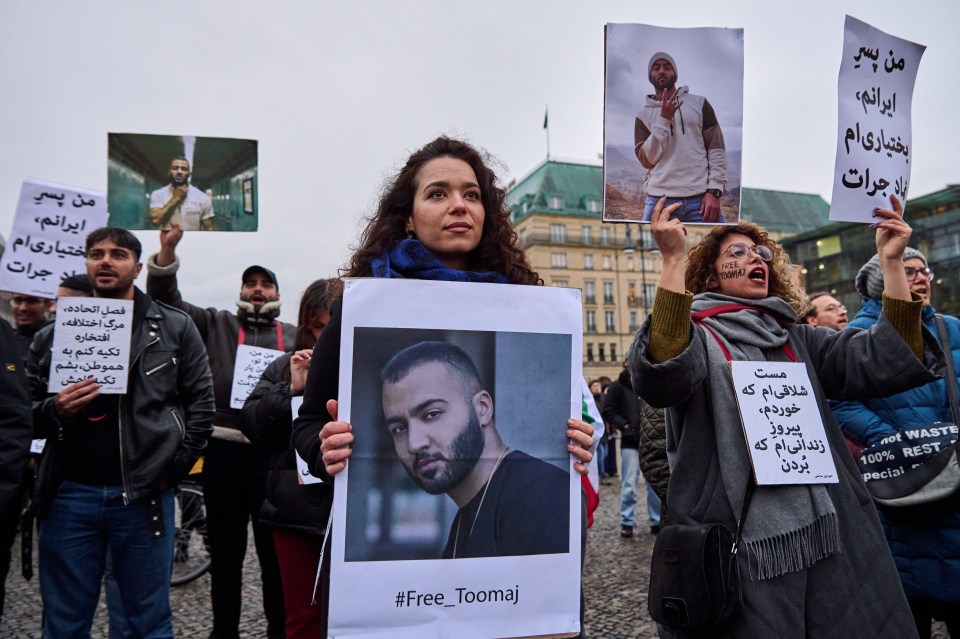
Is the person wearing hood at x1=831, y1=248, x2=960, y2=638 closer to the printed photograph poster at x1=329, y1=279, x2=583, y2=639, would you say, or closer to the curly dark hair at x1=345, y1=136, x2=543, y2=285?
the curly dark hair at x1=345, y1=136, x2=543, y2=285

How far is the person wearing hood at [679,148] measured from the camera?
7.18ft

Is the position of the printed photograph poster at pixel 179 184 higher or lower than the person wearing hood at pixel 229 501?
higher

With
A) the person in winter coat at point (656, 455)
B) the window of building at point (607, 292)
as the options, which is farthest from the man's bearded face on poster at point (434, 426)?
the window of building at point (607, 292)

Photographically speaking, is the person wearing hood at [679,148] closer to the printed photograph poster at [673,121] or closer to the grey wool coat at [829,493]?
the printed photograph poster at [673,121]

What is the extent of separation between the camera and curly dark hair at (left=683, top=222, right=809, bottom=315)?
8.55 feet

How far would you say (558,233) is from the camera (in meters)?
64.8

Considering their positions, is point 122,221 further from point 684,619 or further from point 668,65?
point 684,619

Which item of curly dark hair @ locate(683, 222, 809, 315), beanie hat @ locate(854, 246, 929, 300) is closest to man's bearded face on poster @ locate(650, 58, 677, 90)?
curly dark hair @ locate(683, 222, 809, 315)

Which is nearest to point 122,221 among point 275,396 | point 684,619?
point 275,396

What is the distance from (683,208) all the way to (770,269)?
0.68 m

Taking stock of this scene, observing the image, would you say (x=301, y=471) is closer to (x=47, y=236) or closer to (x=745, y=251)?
(x=745, y=251)

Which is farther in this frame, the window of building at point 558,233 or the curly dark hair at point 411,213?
the window of building at point 558,233

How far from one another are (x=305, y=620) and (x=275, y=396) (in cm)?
102

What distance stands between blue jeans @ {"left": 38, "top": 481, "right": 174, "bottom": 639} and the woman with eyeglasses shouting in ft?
7.50
